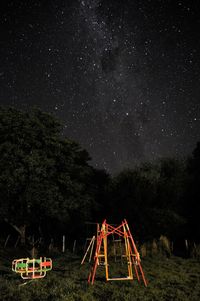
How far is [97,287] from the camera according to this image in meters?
11.4

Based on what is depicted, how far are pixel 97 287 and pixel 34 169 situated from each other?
505 inches

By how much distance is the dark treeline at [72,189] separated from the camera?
22.8 meters

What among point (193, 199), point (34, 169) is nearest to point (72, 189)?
point (34, 169)

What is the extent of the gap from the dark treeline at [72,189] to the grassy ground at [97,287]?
26.4ft

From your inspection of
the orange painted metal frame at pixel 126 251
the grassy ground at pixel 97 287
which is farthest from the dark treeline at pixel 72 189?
the orange painted metal frame at pixel 126 251

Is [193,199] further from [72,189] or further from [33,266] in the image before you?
[33,266]

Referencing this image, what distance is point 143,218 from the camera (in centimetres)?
2870

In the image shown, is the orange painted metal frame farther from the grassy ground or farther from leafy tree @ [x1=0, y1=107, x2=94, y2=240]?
leafy tree @ [x1=0, y1=107, x2=94, y2=240]

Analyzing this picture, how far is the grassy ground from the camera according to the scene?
32.4 feet

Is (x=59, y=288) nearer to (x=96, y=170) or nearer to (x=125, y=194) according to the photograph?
(x=125, y=194)

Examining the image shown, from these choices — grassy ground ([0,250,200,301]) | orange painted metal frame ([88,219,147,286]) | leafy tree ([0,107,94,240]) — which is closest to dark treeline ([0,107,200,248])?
leafy tree ([0,107,94,240])

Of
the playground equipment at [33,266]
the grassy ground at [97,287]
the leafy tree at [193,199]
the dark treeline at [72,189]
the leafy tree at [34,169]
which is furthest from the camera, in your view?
the leafy tree at [193,199]

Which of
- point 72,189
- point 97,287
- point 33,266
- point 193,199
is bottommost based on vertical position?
point 97,287

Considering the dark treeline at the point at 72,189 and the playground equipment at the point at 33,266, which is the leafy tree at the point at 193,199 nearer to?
the dark treeline at the point at 72,189
